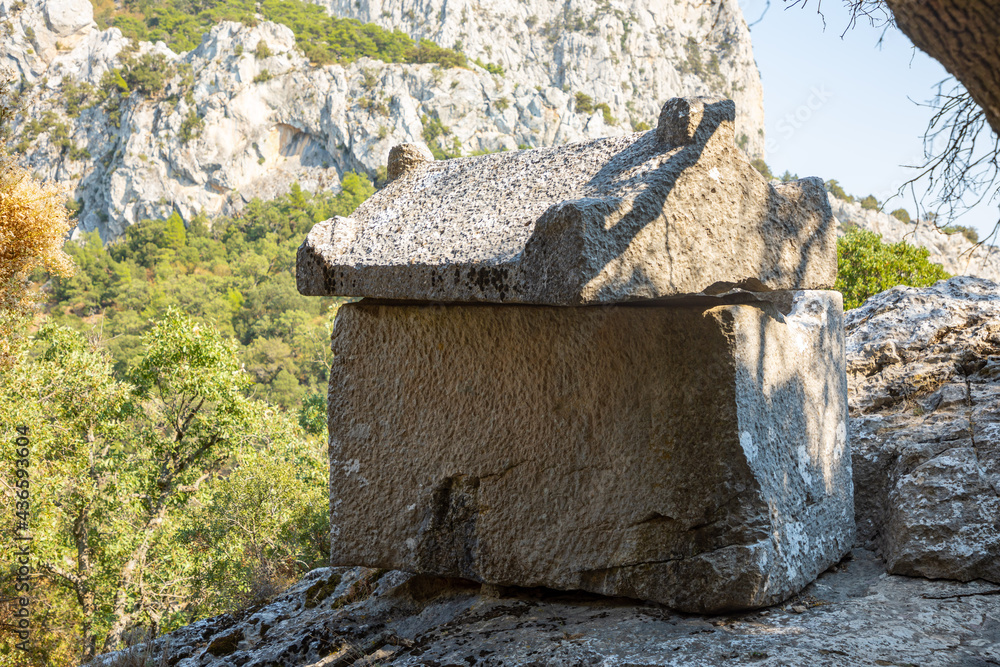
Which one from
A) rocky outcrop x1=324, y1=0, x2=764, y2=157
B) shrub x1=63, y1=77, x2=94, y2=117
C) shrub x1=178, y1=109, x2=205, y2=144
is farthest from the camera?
rocky outcrop x1=324, y1=0, x2=764, y2=157

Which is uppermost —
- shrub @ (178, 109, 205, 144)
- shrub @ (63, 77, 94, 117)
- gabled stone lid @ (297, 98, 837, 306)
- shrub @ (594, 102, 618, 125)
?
shrub @ (594, 102, 618, 125)

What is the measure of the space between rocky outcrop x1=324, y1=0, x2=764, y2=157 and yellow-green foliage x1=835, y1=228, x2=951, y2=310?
219 feet

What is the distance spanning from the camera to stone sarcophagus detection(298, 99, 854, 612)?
2.46 metres

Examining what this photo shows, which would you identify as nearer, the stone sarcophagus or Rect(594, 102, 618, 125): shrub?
the stone sarcophagus

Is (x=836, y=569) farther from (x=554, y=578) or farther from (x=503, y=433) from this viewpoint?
(x=503, y=433)

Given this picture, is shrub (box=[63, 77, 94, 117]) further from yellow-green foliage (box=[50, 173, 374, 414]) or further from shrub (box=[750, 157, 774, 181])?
shrub (box=[750, 157, 774, 181])

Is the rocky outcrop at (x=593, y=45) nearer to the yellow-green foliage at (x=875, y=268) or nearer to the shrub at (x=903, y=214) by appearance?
the shrub at (x=903, y=214)

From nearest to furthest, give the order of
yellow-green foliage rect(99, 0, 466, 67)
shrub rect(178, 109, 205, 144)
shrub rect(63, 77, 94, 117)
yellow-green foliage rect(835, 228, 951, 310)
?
yellow-green foliage rect(835, 228, 951, 310)
shrub rect(178, 109, 205, 144)
shrub rect(63, 77, 94, 117)
yellow-green foliage rect(99, 0, 466, 67)

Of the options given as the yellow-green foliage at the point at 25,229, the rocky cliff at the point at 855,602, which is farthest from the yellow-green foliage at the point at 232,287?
the rocky cliff at the point at 855,602

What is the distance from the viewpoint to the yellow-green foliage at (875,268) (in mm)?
10930

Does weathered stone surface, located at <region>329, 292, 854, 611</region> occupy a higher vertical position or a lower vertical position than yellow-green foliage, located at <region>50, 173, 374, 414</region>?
lower

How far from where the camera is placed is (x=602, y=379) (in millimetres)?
2727

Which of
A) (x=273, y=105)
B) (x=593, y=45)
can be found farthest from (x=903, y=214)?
(x=273, y=105)

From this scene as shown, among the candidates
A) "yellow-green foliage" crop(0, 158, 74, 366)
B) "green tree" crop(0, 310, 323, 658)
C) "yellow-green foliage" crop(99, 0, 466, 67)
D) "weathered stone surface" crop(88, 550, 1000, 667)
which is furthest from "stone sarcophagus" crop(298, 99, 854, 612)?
"yellow-green foliage" crop(99, 0, 466, 67)
